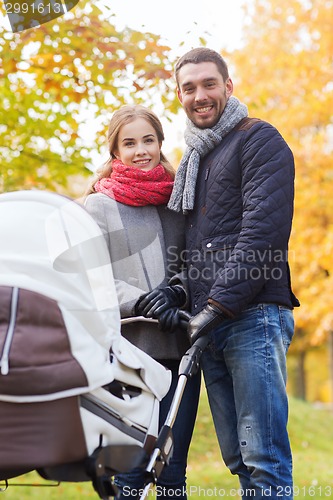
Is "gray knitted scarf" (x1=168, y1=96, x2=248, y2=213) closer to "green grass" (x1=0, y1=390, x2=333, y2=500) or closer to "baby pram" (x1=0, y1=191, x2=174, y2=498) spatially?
"baby pram" (x1=0, y1=191, x2=174, y2=498)

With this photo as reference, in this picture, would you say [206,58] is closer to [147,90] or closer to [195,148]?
[195,148]

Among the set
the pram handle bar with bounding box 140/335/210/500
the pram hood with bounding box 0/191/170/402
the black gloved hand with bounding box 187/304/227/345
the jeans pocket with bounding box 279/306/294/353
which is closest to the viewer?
the pram hood with bounding box 0/191/170/402

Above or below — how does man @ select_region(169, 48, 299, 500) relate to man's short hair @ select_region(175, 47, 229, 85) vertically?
below

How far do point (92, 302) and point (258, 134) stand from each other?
113 centimetres

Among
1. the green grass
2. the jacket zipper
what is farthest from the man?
the green grass

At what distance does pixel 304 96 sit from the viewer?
1191cm

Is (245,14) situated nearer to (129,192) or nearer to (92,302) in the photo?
(129,192)

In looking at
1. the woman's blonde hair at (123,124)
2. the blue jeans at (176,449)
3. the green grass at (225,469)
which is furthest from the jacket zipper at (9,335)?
the green grass at (225,469)

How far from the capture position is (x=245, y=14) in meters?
12.8

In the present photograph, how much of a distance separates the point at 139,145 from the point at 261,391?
1.37 m

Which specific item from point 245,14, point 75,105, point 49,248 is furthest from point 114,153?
point 245,14

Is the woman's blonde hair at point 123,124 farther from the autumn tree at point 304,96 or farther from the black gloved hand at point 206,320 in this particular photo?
the autumn tree at point 304,96

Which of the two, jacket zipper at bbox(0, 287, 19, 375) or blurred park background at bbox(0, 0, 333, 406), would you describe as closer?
jacket zipper at bbox(0, 287, 19, 375)

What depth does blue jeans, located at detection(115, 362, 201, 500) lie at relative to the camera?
342cm
